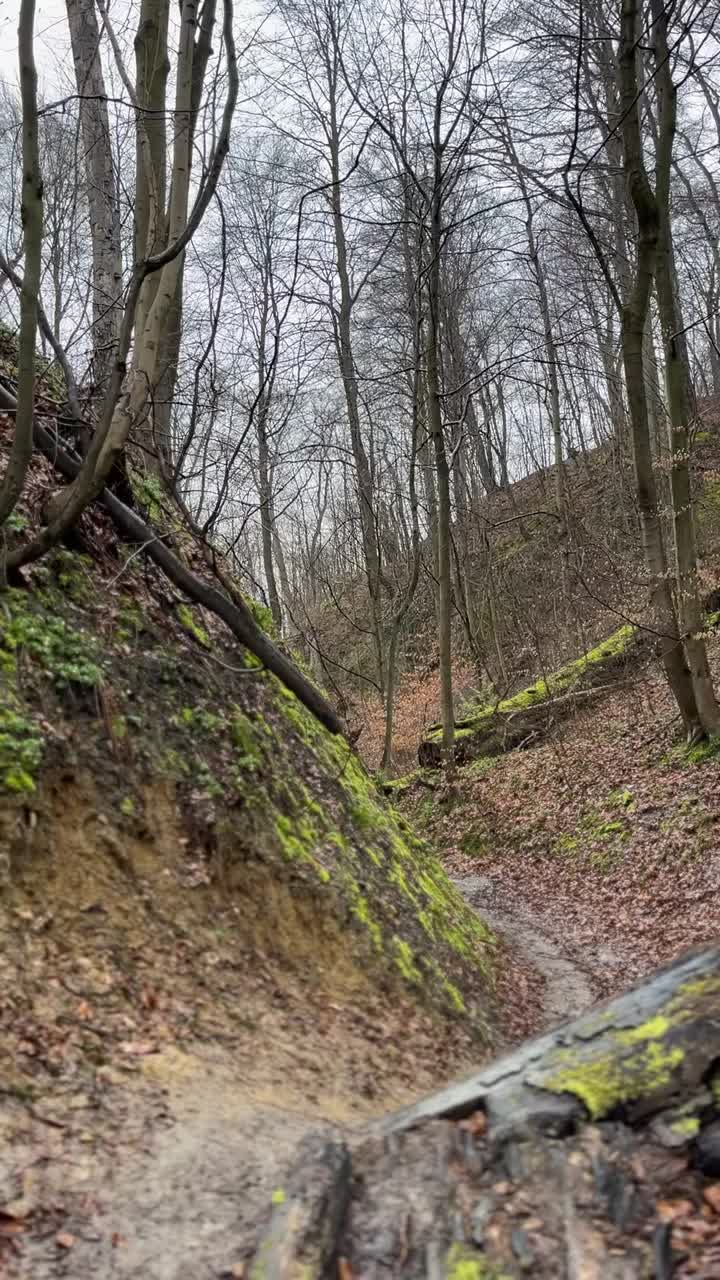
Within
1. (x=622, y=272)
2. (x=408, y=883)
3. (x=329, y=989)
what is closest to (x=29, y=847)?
(x=329, y=989)

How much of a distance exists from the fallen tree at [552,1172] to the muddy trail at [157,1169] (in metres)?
0.21

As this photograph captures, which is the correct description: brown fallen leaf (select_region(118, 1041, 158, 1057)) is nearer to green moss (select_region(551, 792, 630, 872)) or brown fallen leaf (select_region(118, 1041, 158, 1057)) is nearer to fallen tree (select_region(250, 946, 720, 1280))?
fallen tree (select_region(250, 946, 720, 1280))

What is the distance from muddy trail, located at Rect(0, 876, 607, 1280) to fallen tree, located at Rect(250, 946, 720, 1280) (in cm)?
21

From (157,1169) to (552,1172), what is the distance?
1.52m

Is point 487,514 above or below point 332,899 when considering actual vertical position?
above

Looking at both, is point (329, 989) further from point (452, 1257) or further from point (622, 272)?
point (622, 272)

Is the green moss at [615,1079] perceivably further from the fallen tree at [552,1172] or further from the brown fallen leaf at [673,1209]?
the brown fallen leaf at [673,1209]

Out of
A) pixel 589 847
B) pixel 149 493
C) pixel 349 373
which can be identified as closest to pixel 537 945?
pixel 589 847

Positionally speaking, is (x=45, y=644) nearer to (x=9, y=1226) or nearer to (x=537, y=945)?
(x=9, y=1226)

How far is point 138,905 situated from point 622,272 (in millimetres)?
19056

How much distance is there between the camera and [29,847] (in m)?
4.49

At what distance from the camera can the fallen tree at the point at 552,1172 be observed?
257cm

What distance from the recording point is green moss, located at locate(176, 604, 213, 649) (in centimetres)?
668

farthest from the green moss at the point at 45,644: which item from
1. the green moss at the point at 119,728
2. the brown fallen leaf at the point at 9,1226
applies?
the brown fallen leaf at the point at 9,1226
